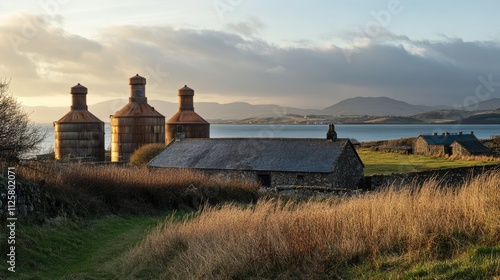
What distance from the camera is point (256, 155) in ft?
113

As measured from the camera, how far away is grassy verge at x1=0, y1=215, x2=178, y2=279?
1009 centimetres

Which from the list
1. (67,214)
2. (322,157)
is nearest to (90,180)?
(67,214)

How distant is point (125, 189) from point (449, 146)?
51434mm

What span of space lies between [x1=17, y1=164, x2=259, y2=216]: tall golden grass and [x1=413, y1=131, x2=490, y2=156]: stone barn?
141ft

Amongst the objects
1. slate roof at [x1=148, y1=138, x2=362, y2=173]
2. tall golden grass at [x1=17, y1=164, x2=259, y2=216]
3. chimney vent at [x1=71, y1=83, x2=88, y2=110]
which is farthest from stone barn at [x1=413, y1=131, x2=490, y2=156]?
tall golden grass at [x1=17, y1=164, x2=259, y2=216]

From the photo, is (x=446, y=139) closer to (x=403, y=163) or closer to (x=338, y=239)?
(x=403, y=163)

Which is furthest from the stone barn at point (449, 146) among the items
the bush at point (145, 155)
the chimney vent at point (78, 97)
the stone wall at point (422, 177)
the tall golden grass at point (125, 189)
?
the tall golden grass at point (125, 189)

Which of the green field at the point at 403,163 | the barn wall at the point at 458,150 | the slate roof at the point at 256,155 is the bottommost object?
the green field at the point at 403,163

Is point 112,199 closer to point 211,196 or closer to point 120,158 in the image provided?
point 211,196

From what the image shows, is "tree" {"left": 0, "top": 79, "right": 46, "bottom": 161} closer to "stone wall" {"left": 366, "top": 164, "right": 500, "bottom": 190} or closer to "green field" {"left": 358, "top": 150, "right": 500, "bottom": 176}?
"stone wall" {"left": 366, "top": 164, "right": 500, "bottom": 190}

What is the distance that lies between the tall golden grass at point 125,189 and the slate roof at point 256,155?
755 cm

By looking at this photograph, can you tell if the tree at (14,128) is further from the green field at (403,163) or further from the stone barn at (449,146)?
the stone barn at (449,146)

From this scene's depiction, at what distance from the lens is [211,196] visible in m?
23.4

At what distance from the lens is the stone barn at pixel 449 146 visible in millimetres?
60150
